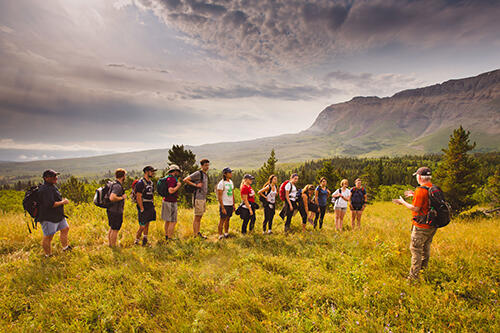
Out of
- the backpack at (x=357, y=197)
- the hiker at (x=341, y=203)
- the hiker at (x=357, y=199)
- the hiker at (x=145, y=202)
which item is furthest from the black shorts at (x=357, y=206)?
the hiker at (x=145, y=202)

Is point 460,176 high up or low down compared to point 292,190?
down

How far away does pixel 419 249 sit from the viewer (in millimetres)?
4500

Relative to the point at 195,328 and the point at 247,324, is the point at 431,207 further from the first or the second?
the point at 195,328

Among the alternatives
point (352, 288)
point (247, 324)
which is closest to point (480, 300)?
point (352, 288)

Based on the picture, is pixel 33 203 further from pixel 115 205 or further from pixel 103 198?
pixel 115 205

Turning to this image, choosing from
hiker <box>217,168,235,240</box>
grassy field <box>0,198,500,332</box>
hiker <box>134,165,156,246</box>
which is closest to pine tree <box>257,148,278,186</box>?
hiker <box>217,168,235,240</box>

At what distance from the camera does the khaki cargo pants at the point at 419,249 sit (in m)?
4.43

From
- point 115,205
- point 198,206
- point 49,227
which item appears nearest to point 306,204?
point 198,206

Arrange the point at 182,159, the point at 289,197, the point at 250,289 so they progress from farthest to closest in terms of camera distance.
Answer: the point at 182,159 → the point at 289,197 → the point at 250,289

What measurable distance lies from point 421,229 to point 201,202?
21.1 feet

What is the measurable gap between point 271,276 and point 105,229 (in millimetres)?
7551

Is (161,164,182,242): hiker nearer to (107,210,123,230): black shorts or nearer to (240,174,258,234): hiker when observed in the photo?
(107,210,123,230): black shorts

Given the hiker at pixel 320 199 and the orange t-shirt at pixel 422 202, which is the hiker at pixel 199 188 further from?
the orange t-shirt at pixel 422 202

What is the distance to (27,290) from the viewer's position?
15.1ft
